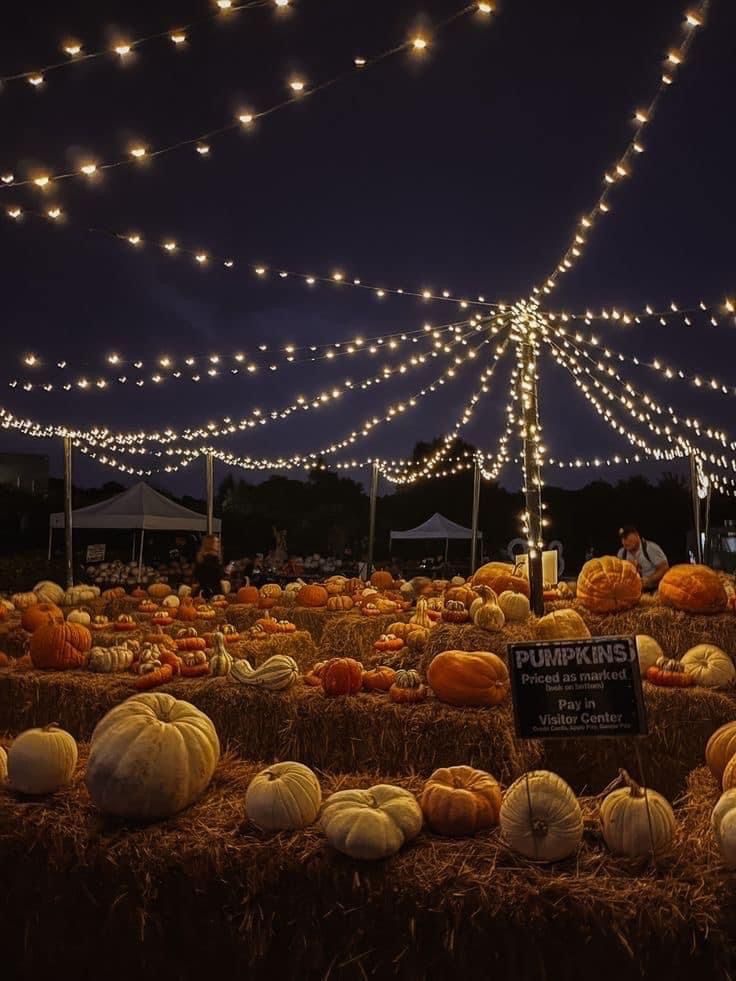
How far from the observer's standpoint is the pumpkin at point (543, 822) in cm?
240

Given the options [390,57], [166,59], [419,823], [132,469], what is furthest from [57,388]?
[419,823]

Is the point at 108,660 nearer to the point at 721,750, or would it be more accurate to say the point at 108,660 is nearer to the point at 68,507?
the point at 721,750

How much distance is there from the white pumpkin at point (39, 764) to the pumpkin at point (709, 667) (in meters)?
3.47

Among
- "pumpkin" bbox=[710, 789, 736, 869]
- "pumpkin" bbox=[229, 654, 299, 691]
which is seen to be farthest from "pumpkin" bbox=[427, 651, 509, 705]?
"pumpkin" bbox=[710, 789, 736, 869]

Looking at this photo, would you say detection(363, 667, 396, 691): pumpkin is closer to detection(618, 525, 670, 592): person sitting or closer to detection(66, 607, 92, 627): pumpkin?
detection(66, 607, 92, 627): pumpkin

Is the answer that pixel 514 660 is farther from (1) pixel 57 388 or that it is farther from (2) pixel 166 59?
(1) pixel 57 388

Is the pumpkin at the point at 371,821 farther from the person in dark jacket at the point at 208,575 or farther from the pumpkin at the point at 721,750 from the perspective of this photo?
the person in dark jacket at the point at 208,575

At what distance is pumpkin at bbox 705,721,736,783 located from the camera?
3.05 metres

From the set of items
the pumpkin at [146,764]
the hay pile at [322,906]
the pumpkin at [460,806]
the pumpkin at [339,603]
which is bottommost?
the hay pile at [322,906]

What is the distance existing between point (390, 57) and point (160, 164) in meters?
1.78

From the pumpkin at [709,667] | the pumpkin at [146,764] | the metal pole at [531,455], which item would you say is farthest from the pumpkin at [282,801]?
the metal pole at [531,455]

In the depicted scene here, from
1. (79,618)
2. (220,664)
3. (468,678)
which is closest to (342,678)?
(468,678)

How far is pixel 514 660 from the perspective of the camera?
258 cm

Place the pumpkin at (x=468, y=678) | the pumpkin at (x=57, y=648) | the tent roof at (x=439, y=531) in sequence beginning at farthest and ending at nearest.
A: the tent roof at (x=439, y=531), the pumpkin at (x=57, y=648), the pumpkin at (x=468, y=678)
